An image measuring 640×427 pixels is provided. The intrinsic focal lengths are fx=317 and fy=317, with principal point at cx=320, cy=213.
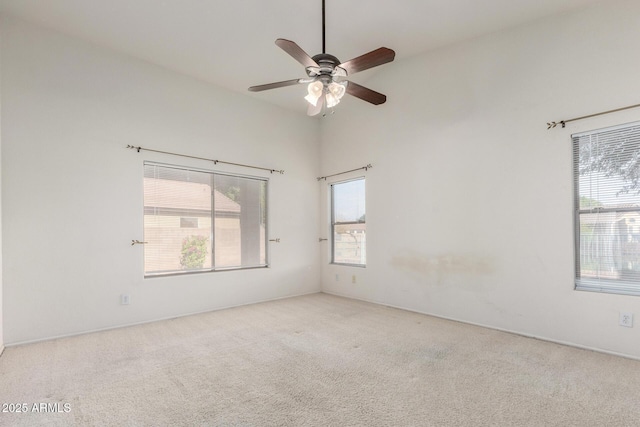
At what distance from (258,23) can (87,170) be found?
244 centimetres

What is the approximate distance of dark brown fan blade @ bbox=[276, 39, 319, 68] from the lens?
7.14 feet

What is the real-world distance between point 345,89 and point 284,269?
331 cm

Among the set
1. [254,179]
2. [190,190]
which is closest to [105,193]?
[190,190]

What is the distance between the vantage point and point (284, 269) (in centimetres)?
522

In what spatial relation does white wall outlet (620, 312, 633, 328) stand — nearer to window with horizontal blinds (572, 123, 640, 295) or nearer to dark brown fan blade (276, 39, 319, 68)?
window with horizontal blinds (572, 123, 640, 295)

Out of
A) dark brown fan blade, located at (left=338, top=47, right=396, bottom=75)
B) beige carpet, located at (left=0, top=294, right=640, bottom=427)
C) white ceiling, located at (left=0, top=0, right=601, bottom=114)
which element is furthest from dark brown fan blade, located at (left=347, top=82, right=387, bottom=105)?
beige carpet, located at (left=0, top=294, right=640, bottom=427)

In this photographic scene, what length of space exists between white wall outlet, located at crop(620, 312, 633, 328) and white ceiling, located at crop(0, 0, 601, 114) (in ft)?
9.17

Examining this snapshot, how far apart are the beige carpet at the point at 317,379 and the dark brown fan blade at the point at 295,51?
7.77 feet

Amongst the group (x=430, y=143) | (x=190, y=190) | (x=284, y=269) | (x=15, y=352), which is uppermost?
(x=430, y=143)

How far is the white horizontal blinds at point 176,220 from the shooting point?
13.0 feet

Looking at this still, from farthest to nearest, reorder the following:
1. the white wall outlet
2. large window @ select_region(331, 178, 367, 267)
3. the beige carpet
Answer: large window @ select_region(331, 178, 367, 267), the white wall outlet, the beige carpet

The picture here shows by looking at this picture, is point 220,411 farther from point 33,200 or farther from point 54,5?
point 54,5

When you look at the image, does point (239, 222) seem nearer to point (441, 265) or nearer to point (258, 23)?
point (258, 23)

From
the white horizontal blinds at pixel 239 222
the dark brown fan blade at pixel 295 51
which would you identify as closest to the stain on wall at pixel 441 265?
the white horizontal blinds at pixel 239 222
